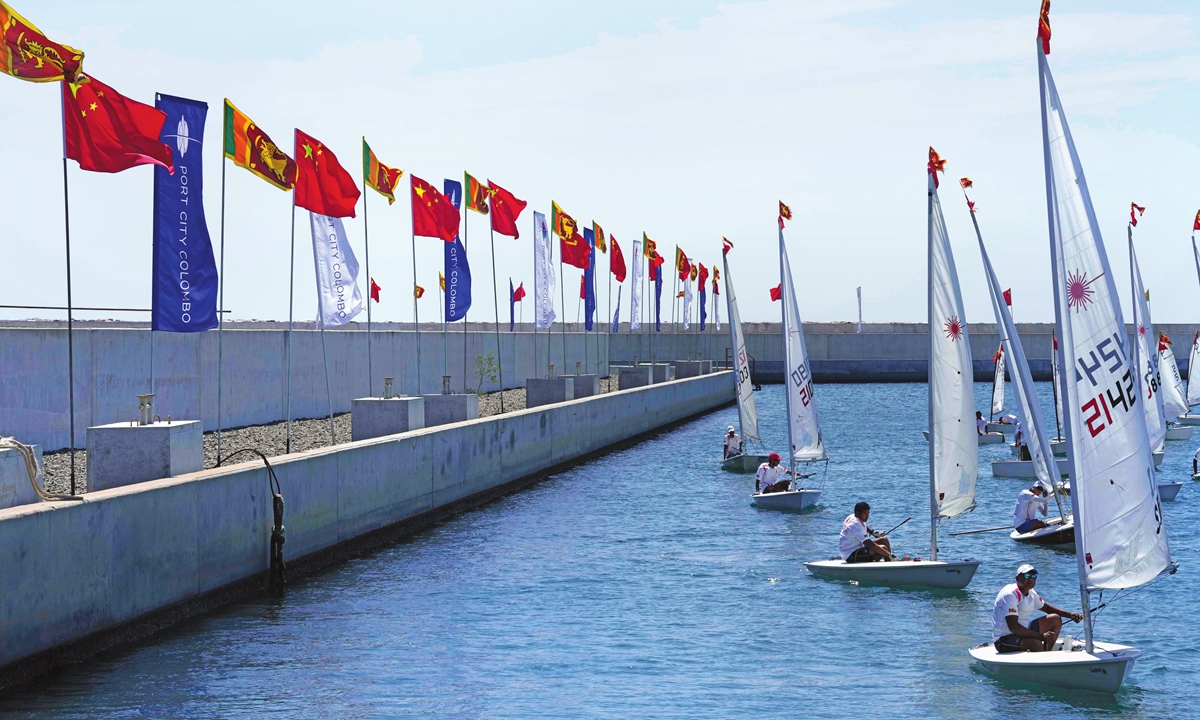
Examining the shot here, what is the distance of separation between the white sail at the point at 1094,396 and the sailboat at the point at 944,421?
699cm

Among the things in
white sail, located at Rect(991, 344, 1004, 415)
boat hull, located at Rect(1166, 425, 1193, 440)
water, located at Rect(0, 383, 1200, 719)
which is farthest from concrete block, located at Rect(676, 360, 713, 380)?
water, located at Rect(0, 383, 1200, 719)

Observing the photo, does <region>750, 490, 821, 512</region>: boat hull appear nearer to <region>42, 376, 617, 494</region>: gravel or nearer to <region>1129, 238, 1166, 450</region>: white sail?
<region>42, 376, 617, 494</region>: gravel

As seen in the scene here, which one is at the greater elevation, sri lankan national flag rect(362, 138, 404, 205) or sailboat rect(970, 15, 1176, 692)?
sri lankan national flag rect(362, 138, 404, 205)

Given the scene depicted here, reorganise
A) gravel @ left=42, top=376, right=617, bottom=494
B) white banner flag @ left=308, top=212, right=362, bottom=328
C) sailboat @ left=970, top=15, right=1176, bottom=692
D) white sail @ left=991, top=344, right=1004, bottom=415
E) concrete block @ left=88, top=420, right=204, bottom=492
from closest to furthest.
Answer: sailboat @ left=970, top=15, right=1176, bottom=692 < concrete block @ left=88, top=420, right=204, bottom=492 < gravel @ left=42, top=376, right=617, bottom=494 < white banner flag @ left=308, top=212, right=362, bottom=328 < white sail @ left=991, top=344, right=1004, bottom=415

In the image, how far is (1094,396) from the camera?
1491 centimetres

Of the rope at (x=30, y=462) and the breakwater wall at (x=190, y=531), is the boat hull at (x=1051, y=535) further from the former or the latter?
the rope at (x=30, y=462)

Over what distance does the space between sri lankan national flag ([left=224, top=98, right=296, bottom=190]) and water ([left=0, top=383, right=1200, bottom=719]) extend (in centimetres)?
792

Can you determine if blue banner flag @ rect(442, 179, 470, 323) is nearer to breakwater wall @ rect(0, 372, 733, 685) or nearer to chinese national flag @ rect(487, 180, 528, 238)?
breakwater wall @ rect(0, 372, 733, 685)

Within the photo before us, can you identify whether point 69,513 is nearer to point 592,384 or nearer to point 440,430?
point 440,430

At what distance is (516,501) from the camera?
119ft

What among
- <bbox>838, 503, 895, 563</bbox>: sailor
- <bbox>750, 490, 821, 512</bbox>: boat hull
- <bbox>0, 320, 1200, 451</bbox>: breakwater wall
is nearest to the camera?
<bbox>838, 503, 895, 563</bbox>: sailor

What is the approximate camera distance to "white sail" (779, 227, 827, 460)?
110 feet

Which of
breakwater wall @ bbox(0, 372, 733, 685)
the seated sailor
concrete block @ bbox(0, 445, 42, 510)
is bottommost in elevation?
the seated sailor

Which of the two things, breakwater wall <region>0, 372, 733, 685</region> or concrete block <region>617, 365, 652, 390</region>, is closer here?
breakwater wall <region>0, 372, 733, 685</region>
